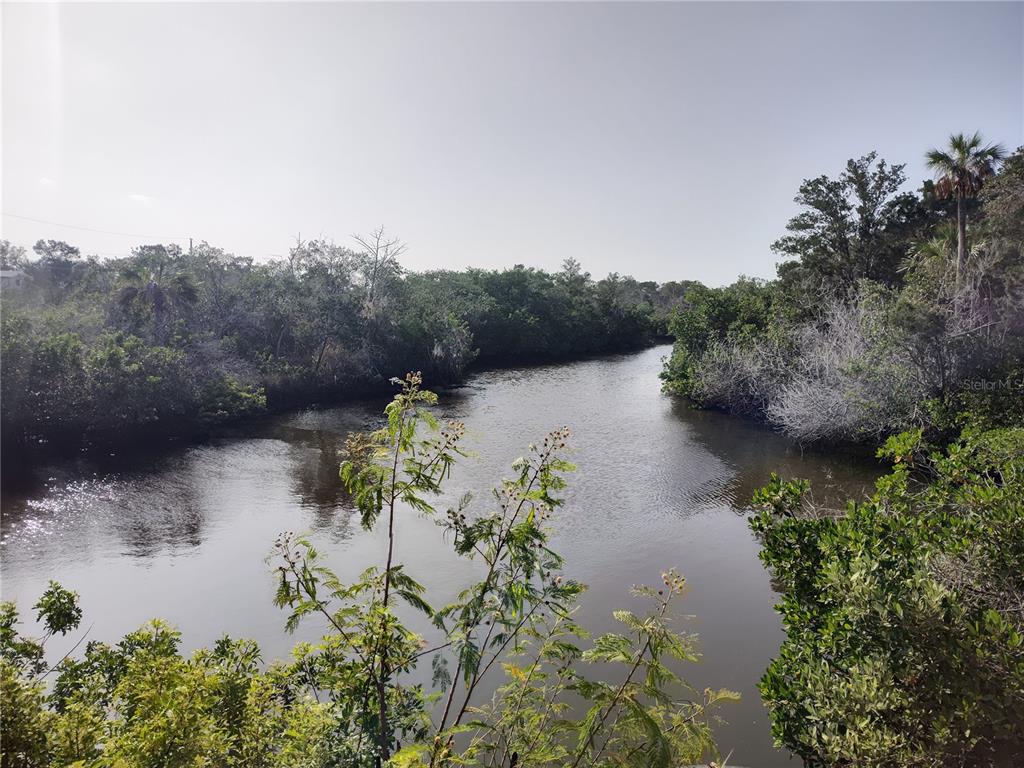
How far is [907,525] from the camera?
4.36 m

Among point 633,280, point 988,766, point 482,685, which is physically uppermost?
point 633,280

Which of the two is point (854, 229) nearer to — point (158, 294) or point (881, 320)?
point (881, 320)

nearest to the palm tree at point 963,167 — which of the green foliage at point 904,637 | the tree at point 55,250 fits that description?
the green foliage at point 904,637

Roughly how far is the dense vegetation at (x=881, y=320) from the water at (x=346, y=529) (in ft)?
6.23

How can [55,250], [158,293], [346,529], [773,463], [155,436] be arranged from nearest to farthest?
[346,529], [773,463], [155,436], [158,293], [55,250]

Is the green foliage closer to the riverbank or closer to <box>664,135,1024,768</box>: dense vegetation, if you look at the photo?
<box>664,135,1024,768</box>: dense vegetation

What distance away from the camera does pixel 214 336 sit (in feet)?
75.7

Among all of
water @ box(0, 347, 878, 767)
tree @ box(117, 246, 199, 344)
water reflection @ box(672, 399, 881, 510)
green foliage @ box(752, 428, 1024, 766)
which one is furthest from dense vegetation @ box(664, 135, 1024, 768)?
tree @ box(117, 246, 199, 344)

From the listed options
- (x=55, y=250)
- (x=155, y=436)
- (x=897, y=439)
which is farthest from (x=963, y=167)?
(x=55, y=250)

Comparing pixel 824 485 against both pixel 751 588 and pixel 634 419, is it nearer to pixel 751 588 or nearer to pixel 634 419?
pixel 751 588

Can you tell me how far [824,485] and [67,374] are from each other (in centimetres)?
1922

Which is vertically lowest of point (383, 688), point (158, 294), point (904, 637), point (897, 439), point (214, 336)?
point (383, 688)

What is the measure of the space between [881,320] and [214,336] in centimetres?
2289

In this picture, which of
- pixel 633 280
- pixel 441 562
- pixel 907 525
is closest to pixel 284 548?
pixel 907 525
